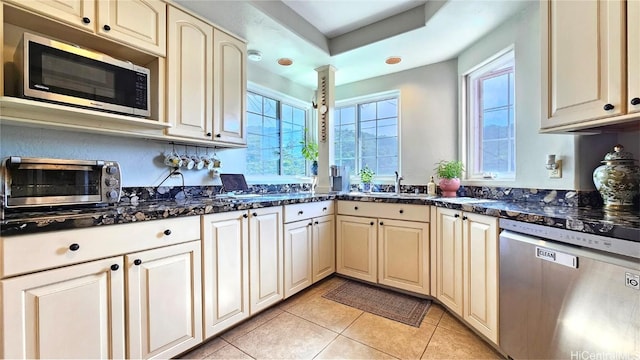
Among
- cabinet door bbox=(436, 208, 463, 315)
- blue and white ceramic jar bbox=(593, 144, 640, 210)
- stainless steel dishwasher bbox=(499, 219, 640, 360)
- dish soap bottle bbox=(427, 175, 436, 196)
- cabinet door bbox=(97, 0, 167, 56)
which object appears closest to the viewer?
stainless steel dishwasher bbox=(499, 219, 640, 360)

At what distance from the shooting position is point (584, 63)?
1303 mm

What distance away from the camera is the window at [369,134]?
327 centimetres

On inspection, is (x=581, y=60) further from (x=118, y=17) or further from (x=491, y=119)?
(x=118, y=17)

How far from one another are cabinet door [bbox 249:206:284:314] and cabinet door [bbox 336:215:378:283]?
78 centimetres

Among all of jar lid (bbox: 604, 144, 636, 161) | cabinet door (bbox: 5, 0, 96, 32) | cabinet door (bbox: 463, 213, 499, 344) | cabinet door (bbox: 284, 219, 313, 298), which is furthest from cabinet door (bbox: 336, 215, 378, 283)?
cabinet door (bbox: 5, 0, 96, 32)

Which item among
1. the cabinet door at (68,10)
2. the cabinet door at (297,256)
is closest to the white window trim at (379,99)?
the cabinet door at (297,256)

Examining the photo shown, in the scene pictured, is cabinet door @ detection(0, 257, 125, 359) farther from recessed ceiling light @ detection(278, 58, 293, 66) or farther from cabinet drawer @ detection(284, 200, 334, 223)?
recessed ceiling light @ detection(278, 58, 293, 66)

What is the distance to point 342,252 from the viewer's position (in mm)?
2678

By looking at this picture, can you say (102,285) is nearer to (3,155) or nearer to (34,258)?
(34,258)

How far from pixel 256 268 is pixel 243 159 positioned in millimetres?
1222

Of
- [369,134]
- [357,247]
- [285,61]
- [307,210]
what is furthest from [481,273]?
[285,61]

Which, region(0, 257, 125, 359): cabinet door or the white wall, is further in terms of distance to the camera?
the white wall

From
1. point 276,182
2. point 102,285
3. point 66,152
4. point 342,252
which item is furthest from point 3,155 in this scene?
point 342,252

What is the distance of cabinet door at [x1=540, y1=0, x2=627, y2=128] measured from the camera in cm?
119
